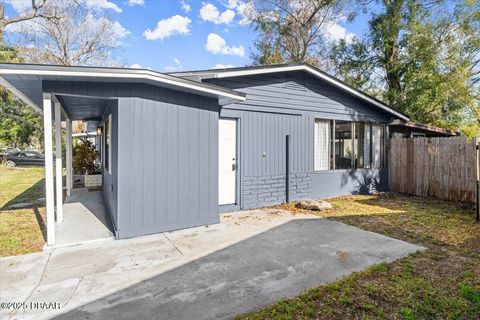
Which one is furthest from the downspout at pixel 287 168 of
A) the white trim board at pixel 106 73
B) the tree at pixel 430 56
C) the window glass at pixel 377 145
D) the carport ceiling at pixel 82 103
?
the tree at pixel 430 56

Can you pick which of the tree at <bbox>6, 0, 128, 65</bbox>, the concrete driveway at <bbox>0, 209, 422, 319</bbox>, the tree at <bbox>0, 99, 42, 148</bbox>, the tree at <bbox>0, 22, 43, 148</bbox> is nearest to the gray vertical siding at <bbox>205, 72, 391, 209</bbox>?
the concrete driveway at <bbox>0, 209, 422, 319</bbox>

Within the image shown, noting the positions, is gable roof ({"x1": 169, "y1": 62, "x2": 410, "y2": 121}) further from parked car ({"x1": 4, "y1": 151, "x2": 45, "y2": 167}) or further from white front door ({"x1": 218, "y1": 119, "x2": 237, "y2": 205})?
parked car ({"x1": 4, "y1": 151, "x2": 45, "y2": 167})

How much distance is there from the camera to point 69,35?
842 inches

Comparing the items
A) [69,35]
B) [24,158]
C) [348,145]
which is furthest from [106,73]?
[69,35]

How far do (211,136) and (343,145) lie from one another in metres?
4.92

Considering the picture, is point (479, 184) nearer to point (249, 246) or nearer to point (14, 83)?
point (249, 246)

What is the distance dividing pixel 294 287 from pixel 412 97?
12214 mm

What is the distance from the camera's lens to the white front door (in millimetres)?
6473

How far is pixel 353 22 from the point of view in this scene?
15.5m

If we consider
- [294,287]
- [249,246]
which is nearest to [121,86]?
[249,246]

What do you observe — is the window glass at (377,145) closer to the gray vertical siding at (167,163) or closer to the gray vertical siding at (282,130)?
the gray vertical siding at (282,130)

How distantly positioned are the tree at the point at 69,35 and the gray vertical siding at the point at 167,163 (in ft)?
60.3

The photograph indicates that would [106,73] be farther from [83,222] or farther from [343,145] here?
[343,145]

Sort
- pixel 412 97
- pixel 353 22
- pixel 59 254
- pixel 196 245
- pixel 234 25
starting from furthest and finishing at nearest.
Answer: pixel 234 25
pixel 353 22
pixel 412 97
pixel 196 245
pixel 59 254
